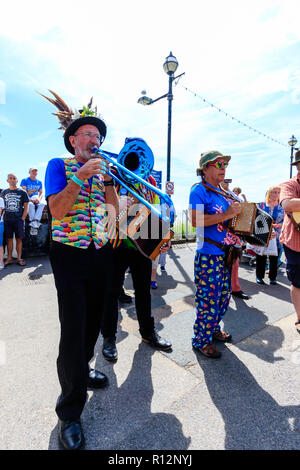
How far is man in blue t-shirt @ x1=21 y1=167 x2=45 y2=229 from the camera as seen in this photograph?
7.29 m

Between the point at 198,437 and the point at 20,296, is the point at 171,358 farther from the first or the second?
the point at 20,296

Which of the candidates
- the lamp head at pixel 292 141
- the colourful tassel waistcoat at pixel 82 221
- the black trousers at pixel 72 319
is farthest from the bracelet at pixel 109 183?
the lamp head at pixel 292 141

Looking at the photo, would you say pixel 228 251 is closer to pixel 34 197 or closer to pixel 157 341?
pixel 157 341

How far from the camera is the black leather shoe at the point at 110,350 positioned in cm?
247

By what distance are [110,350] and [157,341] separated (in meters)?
0.50

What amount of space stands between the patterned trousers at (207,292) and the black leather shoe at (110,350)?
2.71 ft

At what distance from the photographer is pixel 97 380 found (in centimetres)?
212

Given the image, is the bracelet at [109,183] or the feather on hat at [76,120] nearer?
the feather on hat at [76,120]

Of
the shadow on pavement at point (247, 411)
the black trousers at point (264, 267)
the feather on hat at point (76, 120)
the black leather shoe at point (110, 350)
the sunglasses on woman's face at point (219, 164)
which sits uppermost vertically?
the feather on hat at point (76, 120)

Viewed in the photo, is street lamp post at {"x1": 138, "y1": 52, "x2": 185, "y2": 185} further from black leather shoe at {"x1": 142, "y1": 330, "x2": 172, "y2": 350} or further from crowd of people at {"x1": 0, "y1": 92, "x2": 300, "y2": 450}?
black leather shoe at {"x1": 142, "y1": 330, "x2": 172, "y2": 350}

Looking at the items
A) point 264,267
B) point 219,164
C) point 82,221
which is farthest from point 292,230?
point 264,267

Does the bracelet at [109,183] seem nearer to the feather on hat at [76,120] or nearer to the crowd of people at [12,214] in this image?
the feather on hat at [76,120]

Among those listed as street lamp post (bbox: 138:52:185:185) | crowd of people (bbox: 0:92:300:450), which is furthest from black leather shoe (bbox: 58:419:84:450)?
street lamp post (bbox: 138:52:185:185)
